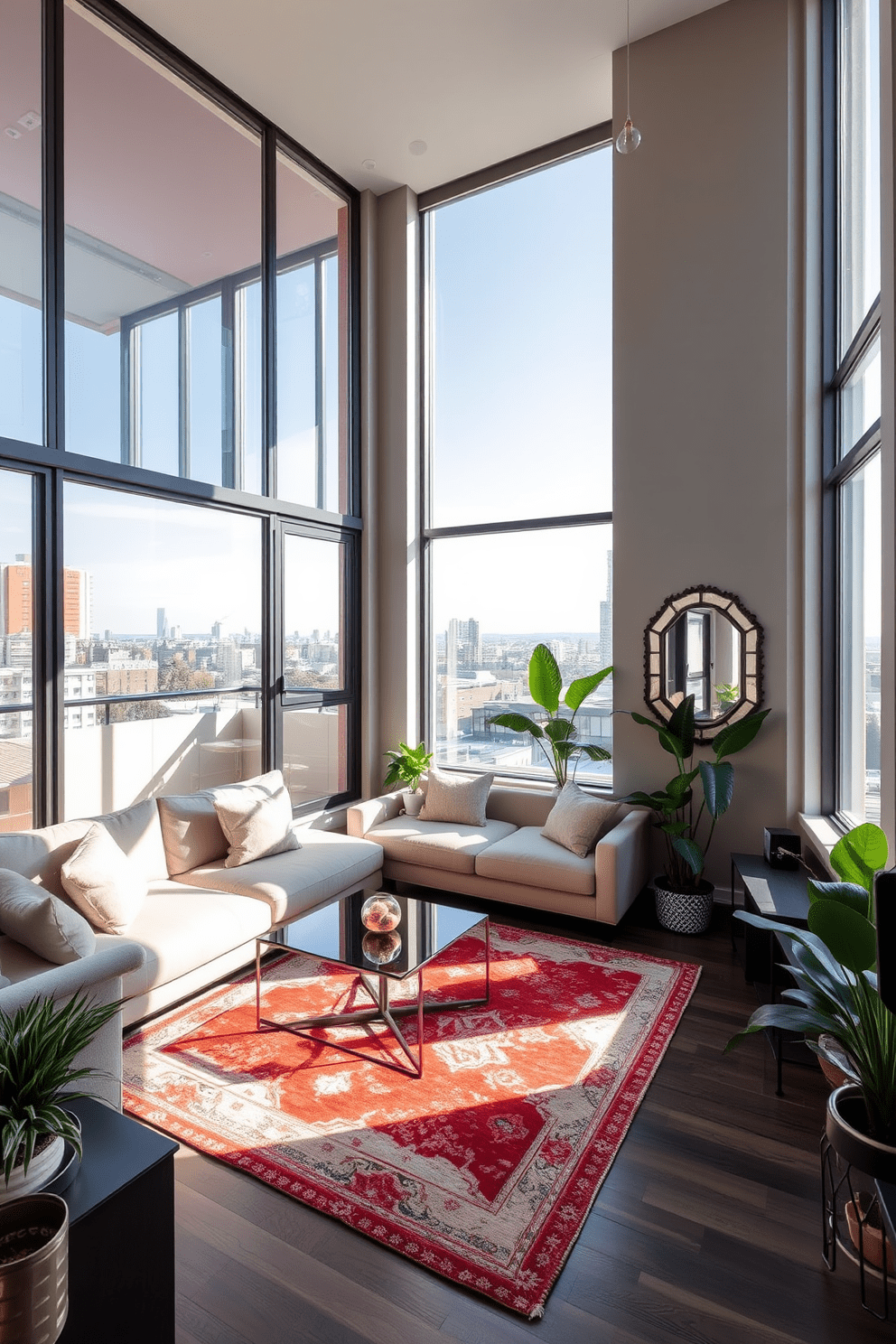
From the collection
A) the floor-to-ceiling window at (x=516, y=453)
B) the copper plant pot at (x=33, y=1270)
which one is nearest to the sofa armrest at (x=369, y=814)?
the floor-to-ceiling window at (x=516, y=453)

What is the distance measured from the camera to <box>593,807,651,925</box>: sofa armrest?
145 inches

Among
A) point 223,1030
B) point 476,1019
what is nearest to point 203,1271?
point 223,1030

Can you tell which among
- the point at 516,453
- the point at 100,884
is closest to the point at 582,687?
the point at 516,453

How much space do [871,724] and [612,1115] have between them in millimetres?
1915

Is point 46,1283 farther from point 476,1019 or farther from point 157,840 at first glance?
point 157,840

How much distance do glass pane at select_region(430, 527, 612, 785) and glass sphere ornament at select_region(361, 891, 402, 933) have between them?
2.21 m

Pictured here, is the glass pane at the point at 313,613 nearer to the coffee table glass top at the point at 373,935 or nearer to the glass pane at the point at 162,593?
the glass pane at the point at 162,593

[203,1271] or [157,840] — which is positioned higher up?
[157,840]

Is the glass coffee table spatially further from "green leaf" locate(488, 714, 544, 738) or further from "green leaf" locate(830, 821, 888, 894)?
"green leaf" locate(488, 714, 544, 738)

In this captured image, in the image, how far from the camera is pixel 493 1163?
2.15 m

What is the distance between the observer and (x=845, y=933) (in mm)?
1726

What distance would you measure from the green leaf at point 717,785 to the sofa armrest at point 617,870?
17.9 inches

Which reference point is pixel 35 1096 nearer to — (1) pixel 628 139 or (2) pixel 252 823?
(2) pixel 252 823

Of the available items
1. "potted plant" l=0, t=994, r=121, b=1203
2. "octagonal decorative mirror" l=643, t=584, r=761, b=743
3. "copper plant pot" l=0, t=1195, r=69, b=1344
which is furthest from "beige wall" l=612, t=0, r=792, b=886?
"copper plant pot" l=0, t=1195, r=69, b=1344
